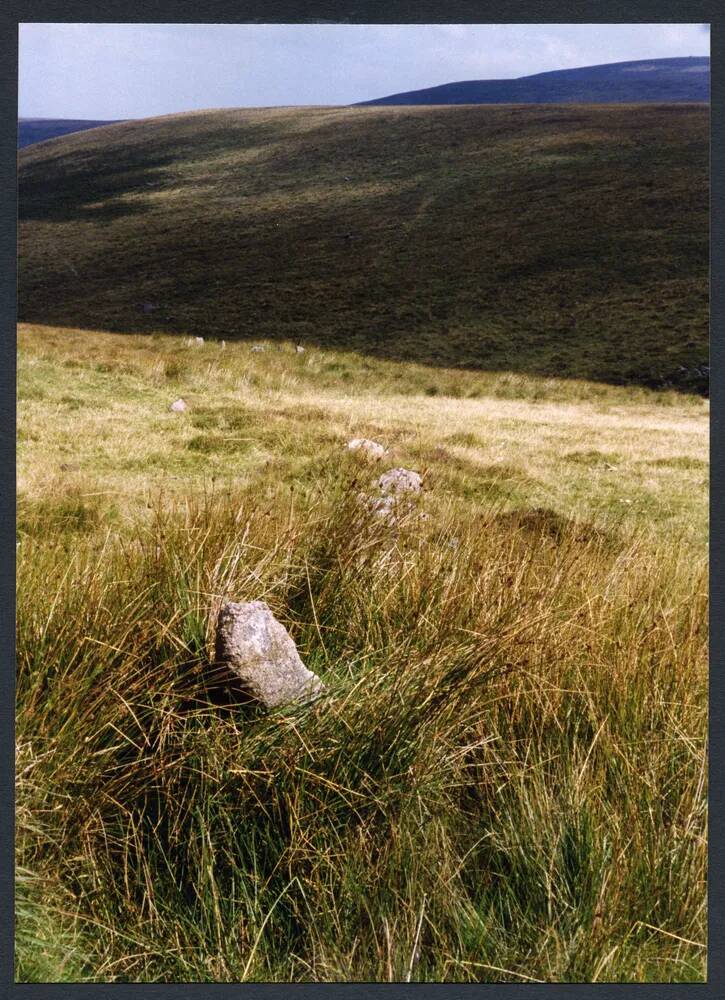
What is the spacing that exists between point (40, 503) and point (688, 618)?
2792mm

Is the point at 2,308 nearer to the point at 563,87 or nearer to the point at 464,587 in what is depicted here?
the point at 464,587

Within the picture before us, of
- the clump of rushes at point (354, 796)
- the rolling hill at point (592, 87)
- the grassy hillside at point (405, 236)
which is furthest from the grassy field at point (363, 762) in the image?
the rolling hill at point (592, 87)

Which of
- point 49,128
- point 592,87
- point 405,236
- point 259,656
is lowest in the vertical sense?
point 259,656

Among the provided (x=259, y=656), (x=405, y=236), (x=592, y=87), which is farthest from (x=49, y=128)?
(x=259, y=656)

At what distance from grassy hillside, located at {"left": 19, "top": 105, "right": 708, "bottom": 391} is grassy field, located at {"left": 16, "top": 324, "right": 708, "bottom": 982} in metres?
16.7

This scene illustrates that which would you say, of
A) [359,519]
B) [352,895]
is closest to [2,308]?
[359,519]

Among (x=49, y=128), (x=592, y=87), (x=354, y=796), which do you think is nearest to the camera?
(x=354, y=796)

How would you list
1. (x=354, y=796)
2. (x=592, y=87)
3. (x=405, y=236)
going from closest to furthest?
(x=354, y=796) < (x=405, y=236) < (x=592, y=87)

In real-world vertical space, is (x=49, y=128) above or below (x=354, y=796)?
above

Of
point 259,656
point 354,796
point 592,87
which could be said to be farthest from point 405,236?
point 592,87

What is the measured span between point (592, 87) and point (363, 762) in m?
105

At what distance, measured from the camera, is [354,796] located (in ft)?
7.25

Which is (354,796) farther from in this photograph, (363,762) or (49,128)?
(49,128)

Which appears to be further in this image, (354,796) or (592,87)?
(592,87)
